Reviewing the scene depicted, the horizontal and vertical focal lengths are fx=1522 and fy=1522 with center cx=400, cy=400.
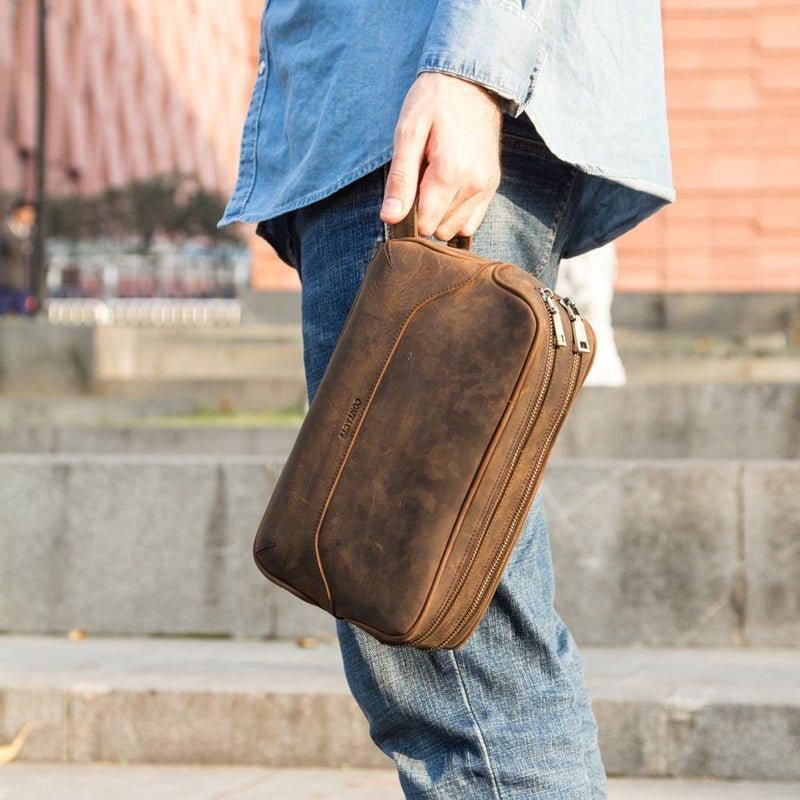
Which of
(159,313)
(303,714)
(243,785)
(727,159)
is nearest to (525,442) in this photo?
(243,785)

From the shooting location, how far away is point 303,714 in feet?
11.9

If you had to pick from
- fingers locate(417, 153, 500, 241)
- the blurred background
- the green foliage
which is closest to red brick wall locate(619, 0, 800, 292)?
the blurred background

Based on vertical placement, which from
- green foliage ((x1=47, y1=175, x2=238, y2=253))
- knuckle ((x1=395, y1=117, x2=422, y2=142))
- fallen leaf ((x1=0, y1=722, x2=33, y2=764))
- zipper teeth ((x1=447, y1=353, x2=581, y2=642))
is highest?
knuckle ((x1=395, y1=117, x2=422, y2=142))

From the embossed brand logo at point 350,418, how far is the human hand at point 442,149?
209 mm

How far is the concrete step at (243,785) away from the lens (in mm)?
3314

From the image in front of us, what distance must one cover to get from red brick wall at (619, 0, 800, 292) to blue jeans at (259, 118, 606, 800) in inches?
512

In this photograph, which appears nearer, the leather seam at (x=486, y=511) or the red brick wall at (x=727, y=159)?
the leather seam at (x=486, y=511)

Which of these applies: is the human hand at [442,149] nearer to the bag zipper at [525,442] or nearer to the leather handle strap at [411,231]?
the leather handle strap at [411,231]

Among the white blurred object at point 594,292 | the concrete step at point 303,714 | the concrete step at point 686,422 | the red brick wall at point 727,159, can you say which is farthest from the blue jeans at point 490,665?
the red brick wall at point 727,159

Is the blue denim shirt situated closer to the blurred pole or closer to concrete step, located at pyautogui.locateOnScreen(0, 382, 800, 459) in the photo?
concrete step, located at pyautogui.locateOnScreen(0, 382, 800, 459)

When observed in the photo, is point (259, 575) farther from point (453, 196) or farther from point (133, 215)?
point (133, 215)

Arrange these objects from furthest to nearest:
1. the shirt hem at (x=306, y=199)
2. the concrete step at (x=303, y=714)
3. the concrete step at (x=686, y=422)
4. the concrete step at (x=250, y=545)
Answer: the concrete step at (x=686, y=422), the concrete step at (x=250, y=545), the concrete step at (x=303, y=714), the shirt hem at (x=306, y=199)

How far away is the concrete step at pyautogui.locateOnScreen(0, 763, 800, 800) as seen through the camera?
331 centimetres

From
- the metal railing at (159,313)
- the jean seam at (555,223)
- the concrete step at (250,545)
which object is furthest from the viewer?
the metal railing at (159,313)
